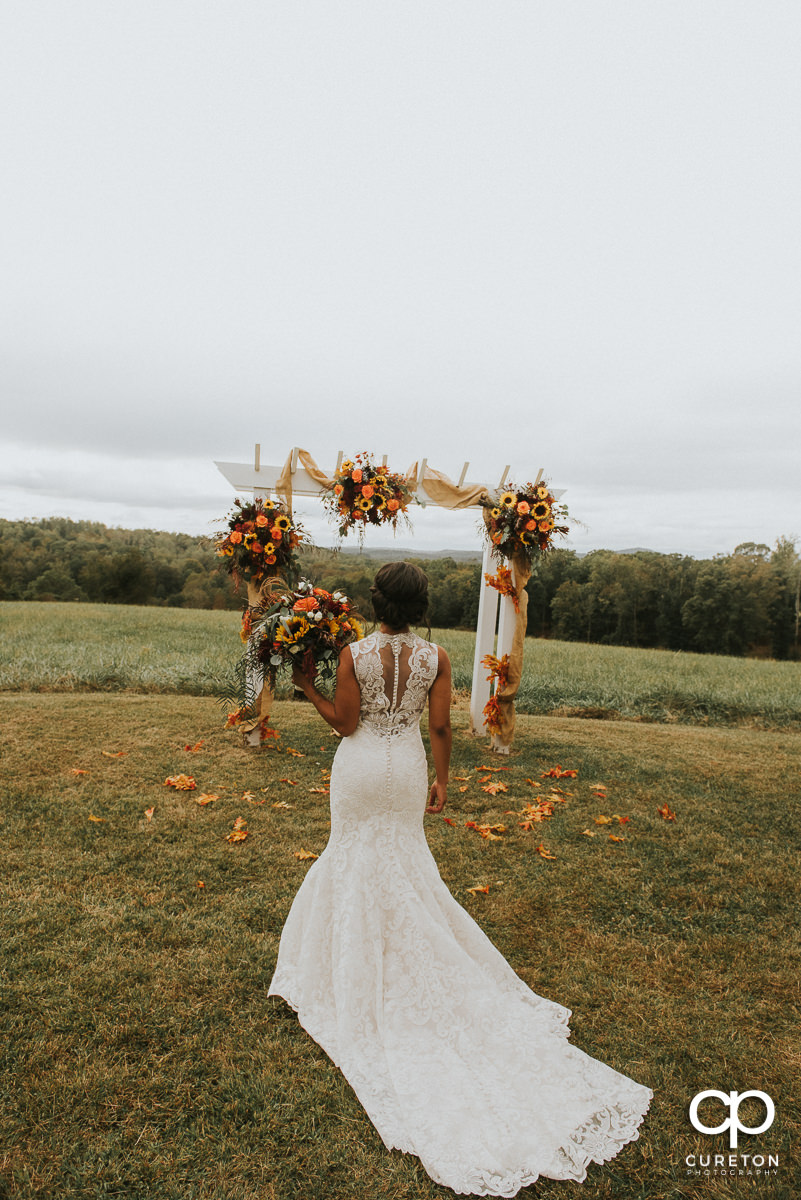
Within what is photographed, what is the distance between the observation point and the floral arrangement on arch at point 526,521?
7.72 m

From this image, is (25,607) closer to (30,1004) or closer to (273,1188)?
(30,1004)

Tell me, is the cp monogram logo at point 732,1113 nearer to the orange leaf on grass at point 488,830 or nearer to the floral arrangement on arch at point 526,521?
the orange leaf on grass at point 488,830

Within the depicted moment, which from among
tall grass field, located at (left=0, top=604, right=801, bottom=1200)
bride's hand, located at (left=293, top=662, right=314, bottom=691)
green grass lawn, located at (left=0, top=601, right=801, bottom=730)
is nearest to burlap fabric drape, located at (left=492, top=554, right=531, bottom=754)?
tall grass field, located at (left=0, top=604, right=801, bottom=1200)

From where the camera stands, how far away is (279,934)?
13.4ft

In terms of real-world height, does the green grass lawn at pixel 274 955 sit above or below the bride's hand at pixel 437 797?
below

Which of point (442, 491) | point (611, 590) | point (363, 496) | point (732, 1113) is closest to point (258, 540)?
point (363, 496)

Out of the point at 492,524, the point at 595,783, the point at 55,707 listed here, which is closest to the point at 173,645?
the point at 55,707

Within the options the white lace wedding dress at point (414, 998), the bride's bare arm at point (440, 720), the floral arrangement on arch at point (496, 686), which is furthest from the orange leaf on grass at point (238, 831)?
the floral arrangement on arch at point (496, 686)

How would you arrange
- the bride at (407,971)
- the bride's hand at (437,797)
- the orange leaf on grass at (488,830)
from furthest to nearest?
the orange leaf on grass at (488,830)
the bride's hand at (437,797)
the bride at (407,971)

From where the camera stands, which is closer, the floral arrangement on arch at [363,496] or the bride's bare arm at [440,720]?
the bride's bare arm at [440,720]

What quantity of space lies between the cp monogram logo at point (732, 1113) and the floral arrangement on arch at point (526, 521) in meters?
5.71

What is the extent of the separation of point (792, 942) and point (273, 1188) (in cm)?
365

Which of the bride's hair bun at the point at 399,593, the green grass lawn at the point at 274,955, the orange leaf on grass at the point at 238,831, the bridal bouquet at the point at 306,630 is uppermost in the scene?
the bride's hair bun at the point at 399,593

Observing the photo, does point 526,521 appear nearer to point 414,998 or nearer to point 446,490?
point 446,490
